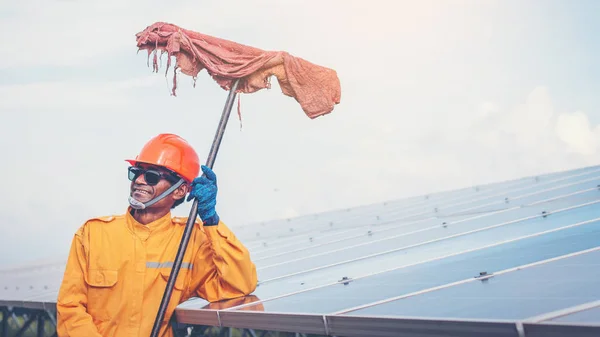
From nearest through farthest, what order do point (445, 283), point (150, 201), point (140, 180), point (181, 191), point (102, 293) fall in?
point (445, 283) < point (102, 293) < point (150, 201) < point (140, 180) < point (181, 191)

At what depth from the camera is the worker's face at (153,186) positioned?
720 cm

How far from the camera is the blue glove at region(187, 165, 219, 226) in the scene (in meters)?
6.56

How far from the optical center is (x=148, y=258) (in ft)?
23.0

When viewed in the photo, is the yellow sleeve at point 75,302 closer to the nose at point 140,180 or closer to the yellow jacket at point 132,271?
the yellow jacket at point 132,271

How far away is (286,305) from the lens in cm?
675

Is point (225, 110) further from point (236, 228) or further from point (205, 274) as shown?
point (236, 228)

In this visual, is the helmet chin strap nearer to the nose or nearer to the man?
the man

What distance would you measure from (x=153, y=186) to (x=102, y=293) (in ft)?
3.40

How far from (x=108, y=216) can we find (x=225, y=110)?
141cm

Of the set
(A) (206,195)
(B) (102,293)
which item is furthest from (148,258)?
(A) (206,195)

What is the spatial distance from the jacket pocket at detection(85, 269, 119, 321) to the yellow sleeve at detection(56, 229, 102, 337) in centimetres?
7

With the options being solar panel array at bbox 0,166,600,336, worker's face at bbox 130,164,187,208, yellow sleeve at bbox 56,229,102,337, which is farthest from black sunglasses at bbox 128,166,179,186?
solar panel array at bbox 0,166,600,336

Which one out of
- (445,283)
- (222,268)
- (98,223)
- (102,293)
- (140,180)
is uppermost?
(140,180)

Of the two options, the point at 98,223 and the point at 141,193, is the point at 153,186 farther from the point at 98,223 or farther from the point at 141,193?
the point at 98,223
